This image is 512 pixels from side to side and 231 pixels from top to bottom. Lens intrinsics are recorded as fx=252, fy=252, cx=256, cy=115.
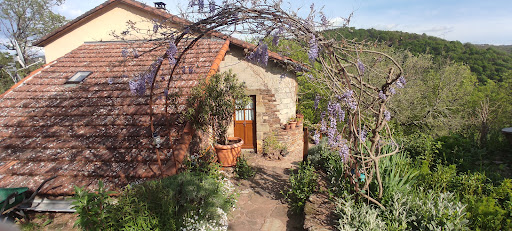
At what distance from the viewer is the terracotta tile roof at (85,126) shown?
11.9 ft

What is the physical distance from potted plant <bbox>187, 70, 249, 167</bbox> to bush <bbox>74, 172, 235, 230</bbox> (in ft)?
4.70

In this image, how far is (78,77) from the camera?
18.6 ft

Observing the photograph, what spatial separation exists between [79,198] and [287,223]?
3003 mm

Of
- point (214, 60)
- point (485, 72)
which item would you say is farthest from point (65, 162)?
point (485, 72)

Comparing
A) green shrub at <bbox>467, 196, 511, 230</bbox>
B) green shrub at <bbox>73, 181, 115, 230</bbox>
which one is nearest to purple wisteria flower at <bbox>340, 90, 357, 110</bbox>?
green shrub at <bbox>467, 196, 511, 230</bbox>

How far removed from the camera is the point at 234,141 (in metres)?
6.81

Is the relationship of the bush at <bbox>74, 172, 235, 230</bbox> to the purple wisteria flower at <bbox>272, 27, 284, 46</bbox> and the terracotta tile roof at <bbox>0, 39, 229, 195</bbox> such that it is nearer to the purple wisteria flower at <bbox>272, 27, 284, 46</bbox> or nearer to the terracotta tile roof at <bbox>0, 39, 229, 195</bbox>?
the terracotta tile roof at <bbox>0, 39, 229, 195</bbox>

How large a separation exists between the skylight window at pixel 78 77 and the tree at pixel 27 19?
1993cm

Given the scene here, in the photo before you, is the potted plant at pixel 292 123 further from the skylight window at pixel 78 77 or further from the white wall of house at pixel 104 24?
the white wall of house at pixel 104 24

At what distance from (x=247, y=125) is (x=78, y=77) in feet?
15.9

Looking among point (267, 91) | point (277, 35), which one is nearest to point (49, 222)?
point (277, 35)

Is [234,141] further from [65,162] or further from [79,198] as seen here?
[79,198]

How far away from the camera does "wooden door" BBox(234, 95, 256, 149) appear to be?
8453 mm

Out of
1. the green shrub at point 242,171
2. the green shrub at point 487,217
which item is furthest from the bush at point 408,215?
the green shrub at point 242,171
